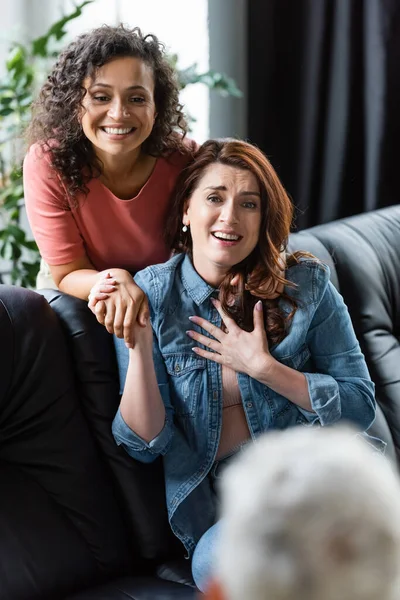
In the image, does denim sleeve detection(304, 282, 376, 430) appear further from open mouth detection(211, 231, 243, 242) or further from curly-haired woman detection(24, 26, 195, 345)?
curly-haired woman detection(24, 26, 195, 345)

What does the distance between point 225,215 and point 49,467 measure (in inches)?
22.7

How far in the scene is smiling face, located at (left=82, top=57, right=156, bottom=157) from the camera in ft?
5.69

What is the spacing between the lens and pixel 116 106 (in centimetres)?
172

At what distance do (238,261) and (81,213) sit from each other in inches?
13.5

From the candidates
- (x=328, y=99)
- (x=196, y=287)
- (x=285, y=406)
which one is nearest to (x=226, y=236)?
(x=196, y=287)

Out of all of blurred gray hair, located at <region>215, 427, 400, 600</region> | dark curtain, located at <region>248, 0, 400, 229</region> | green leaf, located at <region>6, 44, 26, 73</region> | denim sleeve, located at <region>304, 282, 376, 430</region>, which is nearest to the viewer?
blurred gray hair, located at <region>215, 427, 400, 600</region>

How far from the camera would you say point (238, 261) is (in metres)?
1.70

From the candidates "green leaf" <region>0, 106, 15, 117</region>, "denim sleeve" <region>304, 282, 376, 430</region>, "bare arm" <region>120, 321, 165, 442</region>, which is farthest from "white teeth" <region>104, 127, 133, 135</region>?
"green leaf" <region>0, 106, 15, 117</region>

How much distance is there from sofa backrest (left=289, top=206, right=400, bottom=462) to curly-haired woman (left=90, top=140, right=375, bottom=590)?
0.34 meters

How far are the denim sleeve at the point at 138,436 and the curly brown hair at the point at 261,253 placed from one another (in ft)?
0.52

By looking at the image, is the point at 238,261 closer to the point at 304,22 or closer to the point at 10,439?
the point at 10,439

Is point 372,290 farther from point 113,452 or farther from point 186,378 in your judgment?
point 113,452

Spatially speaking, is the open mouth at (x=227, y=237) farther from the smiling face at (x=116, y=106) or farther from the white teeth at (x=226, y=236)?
the smiling face at (x=116, y=106)

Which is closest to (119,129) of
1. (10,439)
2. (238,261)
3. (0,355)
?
(238,261)
